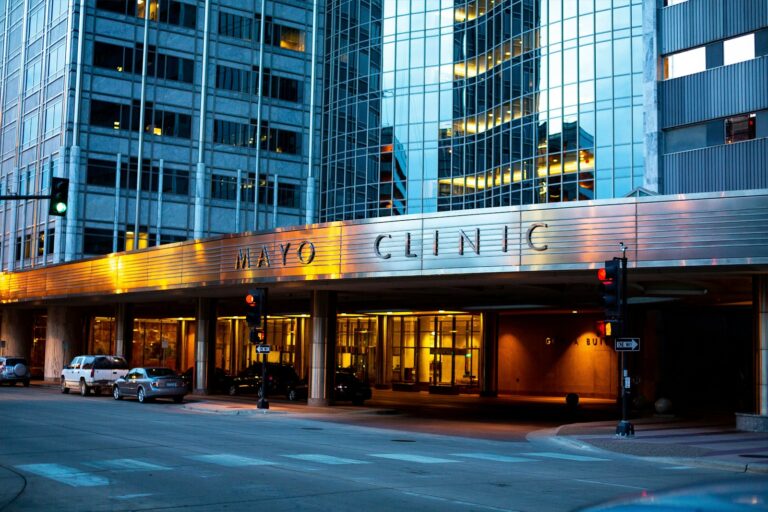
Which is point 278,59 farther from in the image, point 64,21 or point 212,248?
point 212,248

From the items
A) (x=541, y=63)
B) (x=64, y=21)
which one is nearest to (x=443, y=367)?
(x=541, y=63)

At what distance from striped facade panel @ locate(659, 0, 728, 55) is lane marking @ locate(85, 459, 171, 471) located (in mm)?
30306

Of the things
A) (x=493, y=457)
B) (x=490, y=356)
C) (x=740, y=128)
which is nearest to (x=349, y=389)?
(x=490, y=356)

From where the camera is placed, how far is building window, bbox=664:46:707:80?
38.1 meters

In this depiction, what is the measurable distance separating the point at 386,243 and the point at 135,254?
18776 mm

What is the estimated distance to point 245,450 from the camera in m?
18.9

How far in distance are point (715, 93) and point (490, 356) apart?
68.7 ft

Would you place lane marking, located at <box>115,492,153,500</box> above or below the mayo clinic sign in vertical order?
below

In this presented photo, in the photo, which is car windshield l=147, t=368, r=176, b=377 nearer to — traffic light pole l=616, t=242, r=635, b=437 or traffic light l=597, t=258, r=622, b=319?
traffic light pole l=616, t=242, r=635, b=437

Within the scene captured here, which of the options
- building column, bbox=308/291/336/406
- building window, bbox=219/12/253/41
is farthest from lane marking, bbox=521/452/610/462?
building window, bbox=219/12/253/41

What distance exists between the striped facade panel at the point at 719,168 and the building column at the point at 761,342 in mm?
10041

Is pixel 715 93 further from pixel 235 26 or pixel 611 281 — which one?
pixel 235 26

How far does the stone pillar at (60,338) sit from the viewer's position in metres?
60.4

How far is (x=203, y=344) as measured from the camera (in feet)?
152
